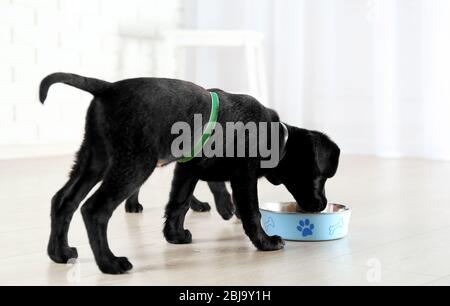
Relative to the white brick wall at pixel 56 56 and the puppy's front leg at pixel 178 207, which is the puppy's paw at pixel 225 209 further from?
the white brick wall at pixel 56 56

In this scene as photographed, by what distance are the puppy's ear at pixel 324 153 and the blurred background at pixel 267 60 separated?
2.51 meters

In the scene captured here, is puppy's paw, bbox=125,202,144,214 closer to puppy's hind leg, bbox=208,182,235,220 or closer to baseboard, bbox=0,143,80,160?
puppy's hind leg, bbox=208,182,235,220

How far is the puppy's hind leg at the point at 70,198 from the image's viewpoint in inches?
73.2

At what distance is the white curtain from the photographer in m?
4.51

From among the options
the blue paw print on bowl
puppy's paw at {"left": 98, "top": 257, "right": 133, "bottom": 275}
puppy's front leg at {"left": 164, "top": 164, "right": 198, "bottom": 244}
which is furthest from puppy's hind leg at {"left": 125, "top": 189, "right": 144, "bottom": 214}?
puppy's paw at {"left": 98, "top": 257, "right": 133, "bottom": 275}

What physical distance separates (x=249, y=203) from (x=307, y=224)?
263 millimetres

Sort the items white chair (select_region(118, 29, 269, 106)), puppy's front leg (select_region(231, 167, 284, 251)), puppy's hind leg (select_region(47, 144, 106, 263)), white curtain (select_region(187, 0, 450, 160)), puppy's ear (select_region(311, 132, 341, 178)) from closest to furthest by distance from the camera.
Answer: puppy's hind leg (select_region(47, 144, 106, 263))
puppy's front leg (select_region(231, 167, 284, 251))
puppy's ear (select_region(311, 132, 341, 178))
white curtain (select_region(187, 0, 450, 160))
white chair (select_region(118, 29, 269, 106))

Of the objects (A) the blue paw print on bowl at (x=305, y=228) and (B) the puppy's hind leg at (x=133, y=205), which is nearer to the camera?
(A) the blue paw print on bowl at (x=305, y=228)

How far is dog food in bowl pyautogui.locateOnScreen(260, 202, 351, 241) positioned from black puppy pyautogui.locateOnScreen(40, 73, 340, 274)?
0.04 m

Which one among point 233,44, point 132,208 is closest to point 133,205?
point 132,208

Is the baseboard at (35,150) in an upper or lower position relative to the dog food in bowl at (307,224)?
lower

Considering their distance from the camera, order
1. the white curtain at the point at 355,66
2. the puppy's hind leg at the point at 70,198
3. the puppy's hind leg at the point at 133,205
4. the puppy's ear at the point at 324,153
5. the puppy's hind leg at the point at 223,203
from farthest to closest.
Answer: the white curtain at the point at 355,66 → the puppy's hind leg at the point at 133,205 → the puppy's hind leg at the point at 223,203 → the puppy's ear at the point at 324,153 → the puppy's hind leg at the point at 70,198

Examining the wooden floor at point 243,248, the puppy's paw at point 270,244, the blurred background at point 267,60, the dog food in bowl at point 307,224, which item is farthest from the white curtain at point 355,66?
the puppy's paw at point 270,244

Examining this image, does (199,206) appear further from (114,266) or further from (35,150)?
(35,150)
